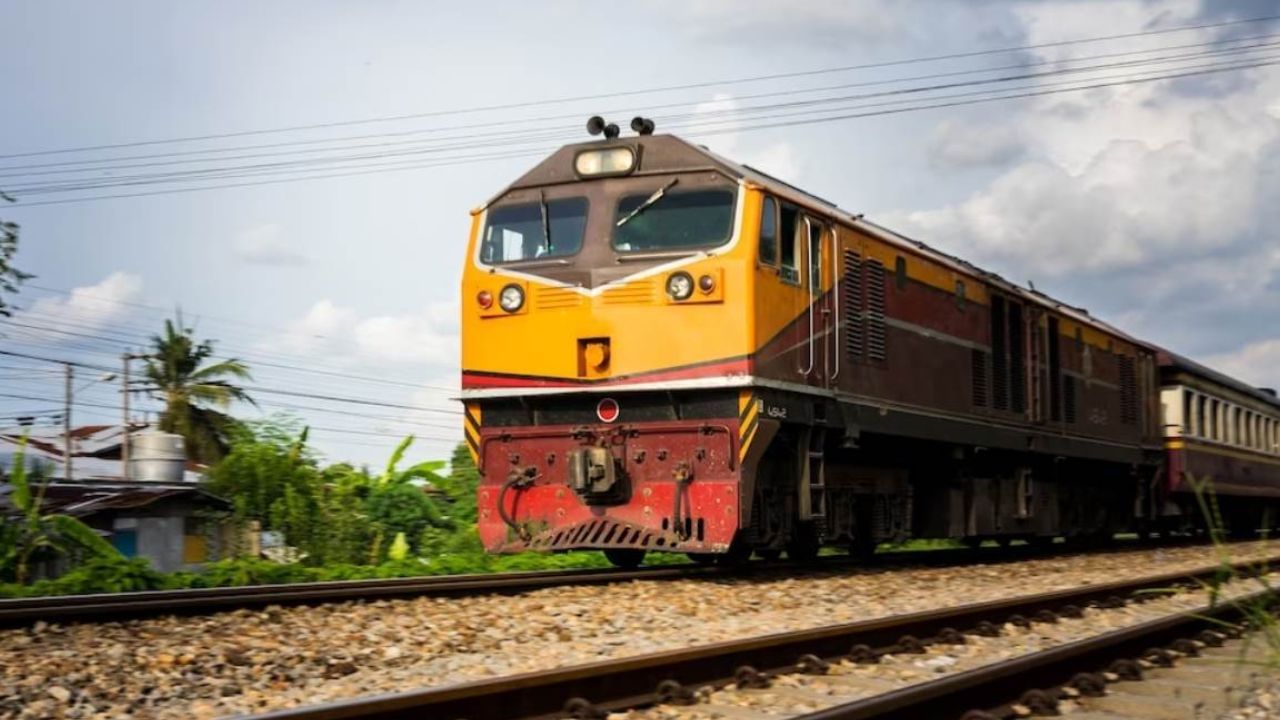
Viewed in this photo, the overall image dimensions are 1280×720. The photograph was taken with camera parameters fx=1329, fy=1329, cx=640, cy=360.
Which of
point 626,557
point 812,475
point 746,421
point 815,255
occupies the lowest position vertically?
point 626,557

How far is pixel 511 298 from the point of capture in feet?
37.4

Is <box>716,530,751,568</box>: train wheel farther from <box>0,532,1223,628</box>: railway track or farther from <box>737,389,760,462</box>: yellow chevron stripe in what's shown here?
<box>737,389,760,462</box>: yellow chevron stripe

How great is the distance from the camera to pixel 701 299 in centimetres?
1064

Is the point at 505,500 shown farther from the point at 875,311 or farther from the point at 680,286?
the point at 875,311

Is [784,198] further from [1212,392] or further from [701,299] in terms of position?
[1212,392]

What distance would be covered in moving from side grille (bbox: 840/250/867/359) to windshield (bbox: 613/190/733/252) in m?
1.78

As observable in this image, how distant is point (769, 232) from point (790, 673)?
203 inches

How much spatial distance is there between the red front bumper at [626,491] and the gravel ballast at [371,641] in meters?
0.48

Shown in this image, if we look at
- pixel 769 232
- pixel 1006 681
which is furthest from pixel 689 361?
pixel 1006 681

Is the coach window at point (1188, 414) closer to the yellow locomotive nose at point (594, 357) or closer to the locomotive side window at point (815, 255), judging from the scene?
the locomotive side window at point (815, 255)

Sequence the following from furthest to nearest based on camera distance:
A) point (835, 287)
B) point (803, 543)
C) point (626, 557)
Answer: point (803, 543) → point (626, 557) → point (835, 287)

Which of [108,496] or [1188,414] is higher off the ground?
[1188,414]

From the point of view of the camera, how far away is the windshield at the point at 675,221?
10.9 metres

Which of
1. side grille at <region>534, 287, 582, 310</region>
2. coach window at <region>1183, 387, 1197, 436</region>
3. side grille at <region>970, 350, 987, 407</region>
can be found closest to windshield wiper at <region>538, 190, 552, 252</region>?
side grille at <region>534, 287, 582, 310</region>
